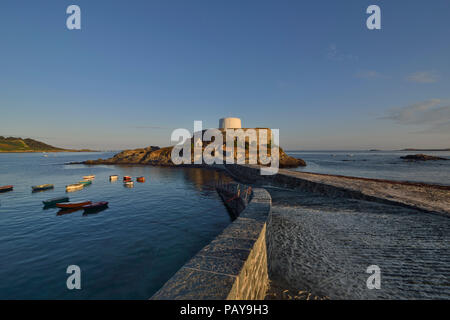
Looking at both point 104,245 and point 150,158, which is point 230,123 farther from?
point 104,245

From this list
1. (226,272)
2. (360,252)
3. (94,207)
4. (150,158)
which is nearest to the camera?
(226,272)

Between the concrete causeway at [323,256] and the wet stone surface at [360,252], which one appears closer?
the concrete causeway at [323,256]

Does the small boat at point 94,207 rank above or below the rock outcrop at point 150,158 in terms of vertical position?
below

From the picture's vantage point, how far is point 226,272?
→ 12.8ft

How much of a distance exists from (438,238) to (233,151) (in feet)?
206

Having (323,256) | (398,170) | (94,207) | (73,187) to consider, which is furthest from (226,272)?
(398,170)

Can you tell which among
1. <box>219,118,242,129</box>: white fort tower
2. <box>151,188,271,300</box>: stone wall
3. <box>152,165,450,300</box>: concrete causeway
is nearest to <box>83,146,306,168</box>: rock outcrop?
<box>219,118,242,129</box>: white fort tower

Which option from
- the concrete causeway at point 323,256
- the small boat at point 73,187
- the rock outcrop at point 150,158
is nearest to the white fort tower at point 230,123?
the rock outcrop at point 150,158

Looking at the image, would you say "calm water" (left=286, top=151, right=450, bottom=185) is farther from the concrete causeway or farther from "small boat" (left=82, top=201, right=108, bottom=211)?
"small boat" (left=82, top=201, right=108, bottom=211)

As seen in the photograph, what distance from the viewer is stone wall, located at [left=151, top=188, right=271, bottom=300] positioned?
3.32 meters

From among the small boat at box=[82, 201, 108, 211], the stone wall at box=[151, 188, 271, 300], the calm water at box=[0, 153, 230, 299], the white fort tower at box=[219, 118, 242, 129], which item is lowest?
the calm water at box=[0, 153, 230, 299]

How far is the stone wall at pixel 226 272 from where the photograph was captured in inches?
131

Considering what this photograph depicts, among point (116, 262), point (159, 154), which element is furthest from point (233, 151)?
point (116, 262)

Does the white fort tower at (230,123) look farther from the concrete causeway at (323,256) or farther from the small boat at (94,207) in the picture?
the concrete causeway at (323,256)
